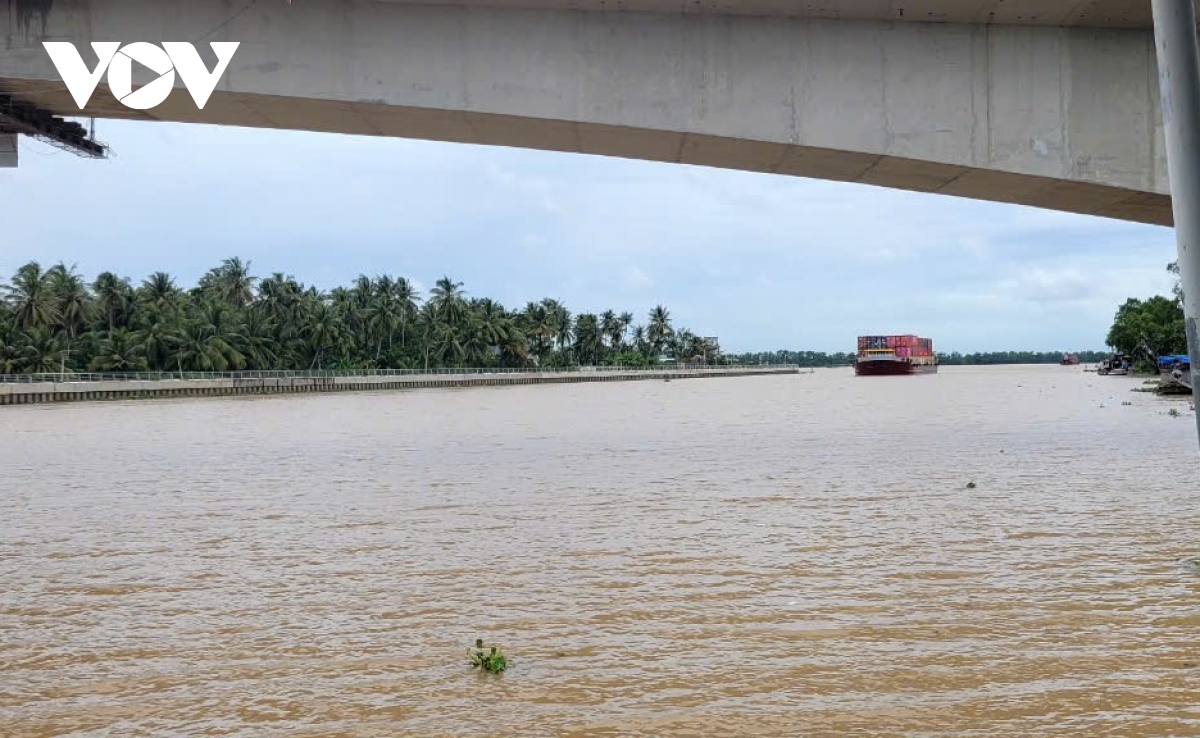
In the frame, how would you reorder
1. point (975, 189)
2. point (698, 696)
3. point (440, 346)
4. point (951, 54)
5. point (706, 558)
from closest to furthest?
point (698, 696) → point (706, 558) → point (951, 54) → point (975, 189) → point (440, 346)

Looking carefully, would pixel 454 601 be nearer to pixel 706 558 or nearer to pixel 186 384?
pixel 706 558

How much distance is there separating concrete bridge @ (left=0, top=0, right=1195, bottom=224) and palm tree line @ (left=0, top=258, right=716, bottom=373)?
77.6 metres

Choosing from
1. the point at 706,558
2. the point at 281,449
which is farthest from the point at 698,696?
the point at 281,449

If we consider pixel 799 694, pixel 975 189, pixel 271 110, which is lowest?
pixel 799 694

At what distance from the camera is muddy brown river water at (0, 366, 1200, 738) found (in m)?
6.17

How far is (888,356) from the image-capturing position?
5645 inches

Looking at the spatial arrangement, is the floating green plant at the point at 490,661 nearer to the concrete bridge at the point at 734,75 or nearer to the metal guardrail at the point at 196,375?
the concrete bridge at the point at 734,75

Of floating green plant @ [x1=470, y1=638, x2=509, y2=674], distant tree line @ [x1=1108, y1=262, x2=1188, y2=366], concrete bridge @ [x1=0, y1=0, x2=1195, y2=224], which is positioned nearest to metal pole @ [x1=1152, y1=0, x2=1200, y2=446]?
floating green plant @ [x1=470, y1=638, x2=509, y2=674]

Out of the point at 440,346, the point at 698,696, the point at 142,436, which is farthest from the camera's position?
the point at 440,346

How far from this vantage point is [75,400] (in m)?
72.6

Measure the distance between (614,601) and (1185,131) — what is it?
571 cm

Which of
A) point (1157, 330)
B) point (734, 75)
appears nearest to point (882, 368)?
point (1157, 330)

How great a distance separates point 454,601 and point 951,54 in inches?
324

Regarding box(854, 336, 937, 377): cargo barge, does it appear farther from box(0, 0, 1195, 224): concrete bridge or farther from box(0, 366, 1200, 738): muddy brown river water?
box(0, 0, 1195, 224): concrete bridge
